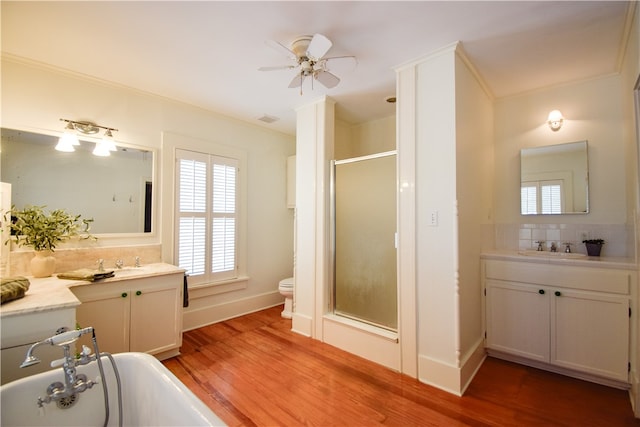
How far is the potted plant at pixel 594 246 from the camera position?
8.16 ft

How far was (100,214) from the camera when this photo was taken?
8.89 feet

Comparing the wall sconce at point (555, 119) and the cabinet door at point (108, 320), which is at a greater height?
the wall sconce at point (555, 119)

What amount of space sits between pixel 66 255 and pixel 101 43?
1825mm

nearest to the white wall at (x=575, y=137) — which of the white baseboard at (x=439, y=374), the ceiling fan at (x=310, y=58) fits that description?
the white baseboard at (x=439, y=374)

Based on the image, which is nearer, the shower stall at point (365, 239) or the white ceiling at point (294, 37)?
the white ceiling at point (294, 37)

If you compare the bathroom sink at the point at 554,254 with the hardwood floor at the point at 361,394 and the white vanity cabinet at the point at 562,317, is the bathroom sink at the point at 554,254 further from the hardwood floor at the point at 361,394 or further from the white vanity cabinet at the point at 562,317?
the hardwood floor at the point at 361,394

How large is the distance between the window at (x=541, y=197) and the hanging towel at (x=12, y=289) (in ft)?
13.6

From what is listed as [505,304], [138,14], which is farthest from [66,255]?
[505,304]

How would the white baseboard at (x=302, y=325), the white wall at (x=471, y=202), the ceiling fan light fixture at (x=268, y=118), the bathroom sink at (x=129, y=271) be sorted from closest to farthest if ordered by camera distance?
the white wall at (x=471, y=202)
the bathroom sink at (x=129, y=271)
the white baseboard at (x=302, y=325)
the ceiling fan light fixture at (x=268, y=118)

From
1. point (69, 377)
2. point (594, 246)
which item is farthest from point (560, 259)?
point (69, 377)

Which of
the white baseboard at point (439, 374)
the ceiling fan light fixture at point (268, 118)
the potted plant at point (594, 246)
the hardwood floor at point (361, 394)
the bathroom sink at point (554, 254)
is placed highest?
the ceiling fan light fixture at point (268, 118)

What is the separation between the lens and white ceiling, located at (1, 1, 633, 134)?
182 centimetres

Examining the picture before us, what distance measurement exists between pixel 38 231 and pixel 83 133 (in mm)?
995

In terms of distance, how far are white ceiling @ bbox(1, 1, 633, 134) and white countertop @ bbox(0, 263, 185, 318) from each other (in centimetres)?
184
